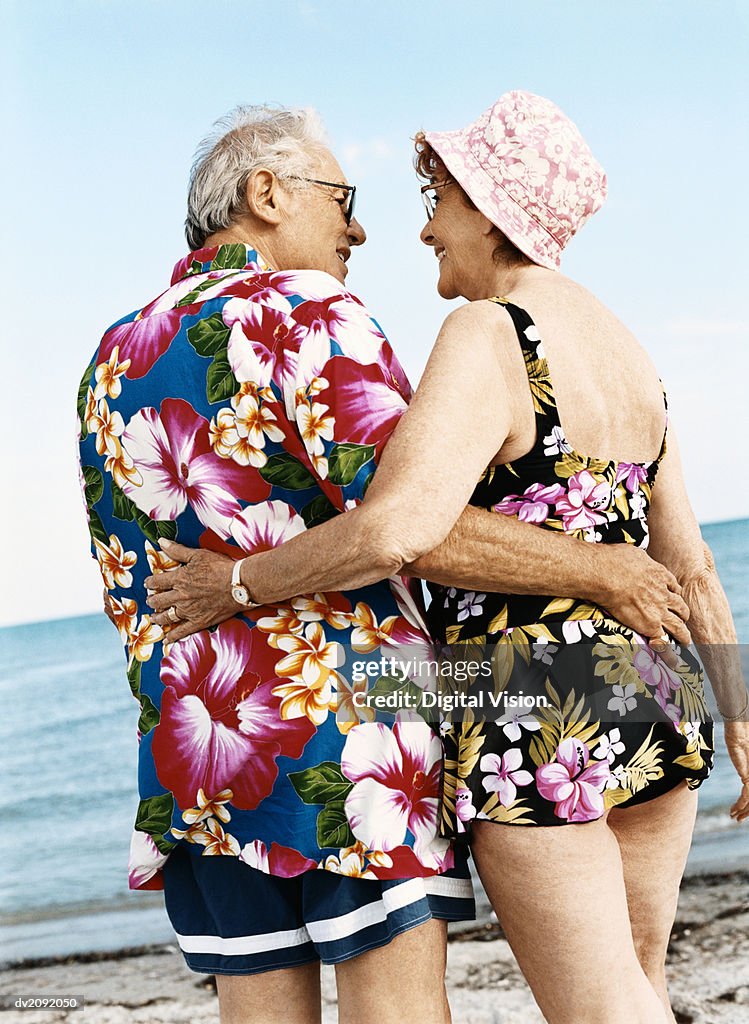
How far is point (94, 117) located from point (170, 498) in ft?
48.5

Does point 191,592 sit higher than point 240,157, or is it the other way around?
point 240,157

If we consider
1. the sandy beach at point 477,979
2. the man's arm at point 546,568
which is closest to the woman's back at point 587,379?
the man's arm at point 546,568

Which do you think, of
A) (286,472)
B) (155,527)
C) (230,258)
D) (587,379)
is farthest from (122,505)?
(587,379)

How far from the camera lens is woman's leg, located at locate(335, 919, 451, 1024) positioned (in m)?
1.53

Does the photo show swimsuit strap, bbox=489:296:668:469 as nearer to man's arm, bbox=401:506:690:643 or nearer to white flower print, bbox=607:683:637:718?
man's arm, bbox=401:506:690:643

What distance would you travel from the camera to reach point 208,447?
159cm

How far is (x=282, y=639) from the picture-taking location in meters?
1.56

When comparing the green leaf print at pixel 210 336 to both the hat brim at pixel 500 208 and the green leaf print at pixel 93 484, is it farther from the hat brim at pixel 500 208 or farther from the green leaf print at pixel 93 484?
the hat brim at pixel 500 208

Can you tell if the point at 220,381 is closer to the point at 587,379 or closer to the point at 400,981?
the point at 587,379

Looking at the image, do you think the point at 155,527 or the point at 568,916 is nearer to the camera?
the point at 568,916

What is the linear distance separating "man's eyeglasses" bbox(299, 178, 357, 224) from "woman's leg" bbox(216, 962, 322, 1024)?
4.43ft

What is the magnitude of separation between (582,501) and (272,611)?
1.60 ft

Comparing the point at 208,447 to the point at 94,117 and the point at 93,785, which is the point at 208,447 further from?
the point at 94,117

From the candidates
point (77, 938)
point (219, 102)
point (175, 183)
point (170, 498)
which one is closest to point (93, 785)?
point (77, 938)
